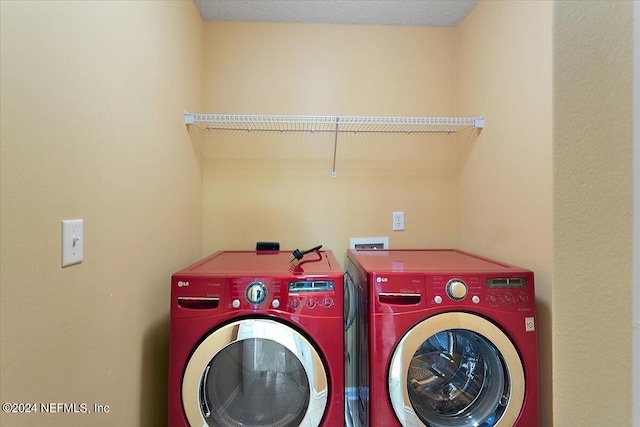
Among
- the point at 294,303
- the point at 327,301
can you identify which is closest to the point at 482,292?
the point at 327,301

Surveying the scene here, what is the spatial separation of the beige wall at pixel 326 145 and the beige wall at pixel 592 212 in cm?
139

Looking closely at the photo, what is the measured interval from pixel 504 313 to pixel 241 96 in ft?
5.92

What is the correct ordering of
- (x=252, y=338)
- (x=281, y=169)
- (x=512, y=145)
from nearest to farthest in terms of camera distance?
1. (x=252, y=338)
2. (x=512, y=145)
3. (x=281, y=169)

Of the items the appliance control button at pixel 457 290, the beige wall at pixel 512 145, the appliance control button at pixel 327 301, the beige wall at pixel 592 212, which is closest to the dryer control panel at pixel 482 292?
the appliance control button at pixel 457 290

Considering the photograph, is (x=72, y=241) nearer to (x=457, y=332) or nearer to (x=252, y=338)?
(x=252, y=338)

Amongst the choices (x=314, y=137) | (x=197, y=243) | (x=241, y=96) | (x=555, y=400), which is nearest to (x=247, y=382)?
(x=197, y=243)

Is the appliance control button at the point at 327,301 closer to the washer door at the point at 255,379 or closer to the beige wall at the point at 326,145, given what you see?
the washer door at the point at 255,379

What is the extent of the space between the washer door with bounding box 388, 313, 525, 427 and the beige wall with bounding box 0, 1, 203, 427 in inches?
38.7

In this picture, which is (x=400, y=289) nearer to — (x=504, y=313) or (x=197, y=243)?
(x=504, y=313)

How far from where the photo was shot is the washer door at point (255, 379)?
1037 mm

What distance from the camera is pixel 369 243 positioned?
186 centimetres

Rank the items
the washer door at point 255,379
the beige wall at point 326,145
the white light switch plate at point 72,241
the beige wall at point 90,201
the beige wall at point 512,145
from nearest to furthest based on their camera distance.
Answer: the beige wall at point 90,201, the white light switch plate at point 72,241, the washer door at point 255,379, the beige wall at point 512,145, the beige wall at point 326,145

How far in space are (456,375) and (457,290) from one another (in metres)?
0.45

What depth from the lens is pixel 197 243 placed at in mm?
1733
